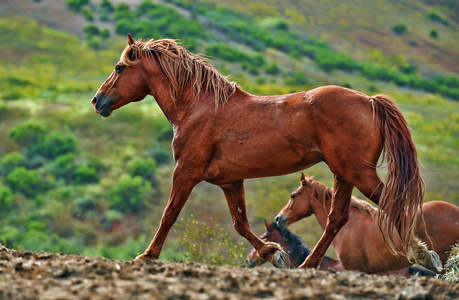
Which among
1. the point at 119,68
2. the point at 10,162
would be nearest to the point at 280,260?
the point at 119,68

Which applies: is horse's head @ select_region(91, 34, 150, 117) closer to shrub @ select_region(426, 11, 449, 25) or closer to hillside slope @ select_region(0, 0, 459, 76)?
hillside slope @ select_region(0, 0, 459, 76)

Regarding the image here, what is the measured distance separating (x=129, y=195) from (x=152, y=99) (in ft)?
41.1

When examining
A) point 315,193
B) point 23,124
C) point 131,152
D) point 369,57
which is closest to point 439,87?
point 369,57

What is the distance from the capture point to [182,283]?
3727mm

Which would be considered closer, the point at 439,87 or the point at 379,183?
the point at 379,183

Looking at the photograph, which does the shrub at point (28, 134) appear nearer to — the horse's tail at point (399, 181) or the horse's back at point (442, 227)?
the horse's back at point (442, 227)

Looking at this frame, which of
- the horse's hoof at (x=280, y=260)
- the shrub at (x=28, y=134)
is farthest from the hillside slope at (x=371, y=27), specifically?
the horse's hoof at (x=280, y=260)

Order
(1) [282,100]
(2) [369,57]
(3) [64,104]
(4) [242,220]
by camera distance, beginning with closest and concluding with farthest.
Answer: (1) [282,100] < (4) [242,220] < (3) [64,104] < (2) [369,57]

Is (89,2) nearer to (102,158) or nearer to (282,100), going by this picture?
(102,158)

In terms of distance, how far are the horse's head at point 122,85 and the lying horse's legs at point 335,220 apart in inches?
104

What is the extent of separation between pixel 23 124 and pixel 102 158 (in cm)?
569

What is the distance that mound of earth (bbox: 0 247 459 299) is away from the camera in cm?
343

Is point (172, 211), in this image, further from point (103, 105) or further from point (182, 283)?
point (182, 283)

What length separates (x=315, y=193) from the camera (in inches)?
352
